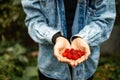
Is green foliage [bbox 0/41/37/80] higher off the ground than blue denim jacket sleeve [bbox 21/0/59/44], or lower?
lower

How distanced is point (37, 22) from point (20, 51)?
1837mm

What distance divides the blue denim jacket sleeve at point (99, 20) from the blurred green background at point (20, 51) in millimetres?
1335

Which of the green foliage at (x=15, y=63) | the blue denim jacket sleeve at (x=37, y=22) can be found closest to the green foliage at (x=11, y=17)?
the green foliage at (x=15, y=63)

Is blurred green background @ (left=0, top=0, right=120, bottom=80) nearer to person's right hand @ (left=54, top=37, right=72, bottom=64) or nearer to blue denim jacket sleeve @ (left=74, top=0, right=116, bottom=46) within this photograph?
blue denim jacket sleeve @ (left=74, top=0, right=116, bottom=46)

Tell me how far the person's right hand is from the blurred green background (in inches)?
60.9

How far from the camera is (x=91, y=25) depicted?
6.12 ft

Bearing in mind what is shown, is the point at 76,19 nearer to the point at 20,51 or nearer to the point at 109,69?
the point at 109,69

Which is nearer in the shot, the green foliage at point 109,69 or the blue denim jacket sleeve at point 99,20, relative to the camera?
the blue denim jacket sleeve at point 99,20

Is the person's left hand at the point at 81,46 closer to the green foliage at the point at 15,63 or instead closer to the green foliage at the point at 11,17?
the green foliage at the point at 15,63

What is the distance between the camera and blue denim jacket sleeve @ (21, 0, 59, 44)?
6.00ft

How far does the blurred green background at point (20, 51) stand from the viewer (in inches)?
135

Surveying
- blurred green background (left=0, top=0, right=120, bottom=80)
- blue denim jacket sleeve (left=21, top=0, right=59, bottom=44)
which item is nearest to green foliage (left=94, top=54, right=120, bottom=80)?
blurred green background (left=0, top=0, right=120, bottom=80)

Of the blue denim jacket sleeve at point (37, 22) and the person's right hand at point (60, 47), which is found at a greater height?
the blue denim jacket sleeve at point (37, 22)

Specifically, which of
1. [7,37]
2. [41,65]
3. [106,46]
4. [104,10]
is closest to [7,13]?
[7,37]
